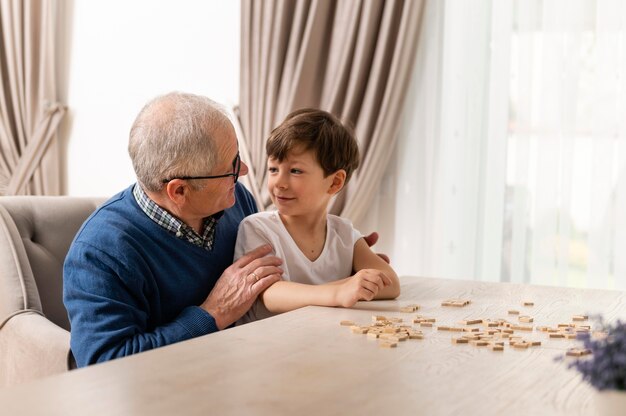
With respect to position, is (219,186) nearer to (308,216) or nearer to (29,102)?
(308,216)

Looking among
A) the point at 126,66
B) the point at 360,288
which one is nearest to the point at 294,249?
the point at 360,288

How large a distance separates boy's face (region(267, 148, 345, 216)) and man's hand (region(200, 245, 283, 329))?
0.87ft

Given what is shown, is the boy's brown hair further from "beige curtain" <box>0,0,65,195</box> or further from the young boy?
"beige curtain" <box>0,0,65,195</box>

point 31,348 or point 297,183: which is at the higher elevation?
point 297,183

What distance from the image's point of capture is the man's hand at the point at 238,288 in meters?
2.12

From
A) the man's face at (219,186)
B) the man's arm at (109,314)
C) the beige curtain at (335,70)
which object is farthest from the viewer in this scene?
the beige curtain at (335,70)

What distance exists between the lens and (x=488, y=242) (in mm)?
4332

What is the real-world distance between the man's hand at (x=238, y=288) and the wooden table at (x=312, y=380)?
0.26 m

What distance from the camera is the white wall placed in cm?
516

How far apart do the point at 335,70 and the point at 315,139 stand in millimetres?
2303

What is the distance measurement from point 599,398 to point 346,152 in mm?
1560

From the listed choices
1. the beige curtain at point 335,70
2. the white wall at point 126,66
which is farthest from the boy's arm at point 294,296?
the white wall at point 126,66

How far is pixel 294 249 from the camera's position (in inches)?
94.2

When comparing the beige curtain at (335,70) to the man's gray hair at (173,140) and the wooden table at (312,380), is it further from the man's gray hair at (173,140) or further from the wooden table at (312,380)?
the wooden table at (312,380)
